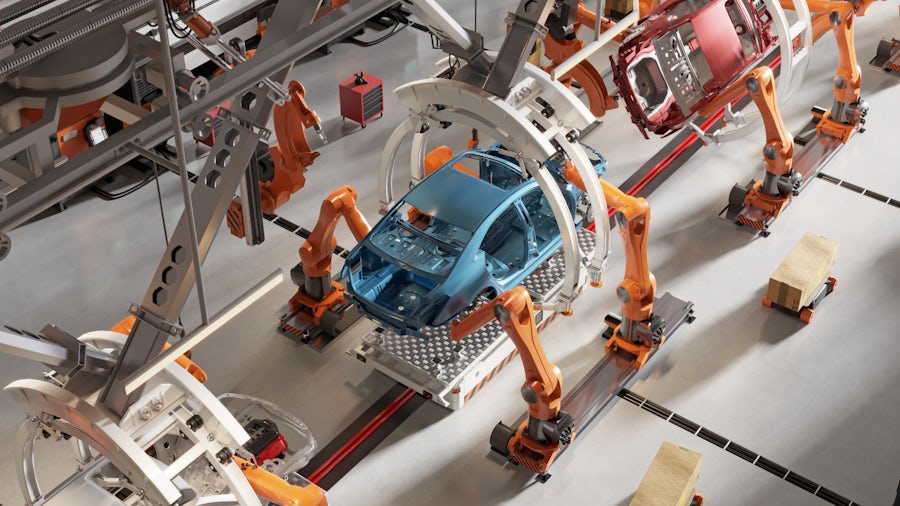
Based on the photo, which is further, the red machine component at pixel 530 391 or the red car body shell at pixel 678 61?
the red car body shell at pixel 678 61

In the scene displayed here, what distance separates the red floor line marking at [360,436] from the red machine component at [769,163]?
12.4 feet

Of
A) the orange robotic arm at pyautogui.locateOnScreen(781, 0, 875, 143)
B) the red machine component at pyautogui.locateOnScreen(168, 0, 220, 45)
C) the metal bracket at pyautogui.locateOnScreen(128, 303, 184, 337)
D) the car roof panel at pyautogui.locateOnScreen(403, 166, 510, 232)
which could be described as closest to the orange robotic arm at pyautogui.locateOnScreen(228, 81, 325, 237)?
the car roof panel at pyautogui.locateOnScreen(403, 166, 510, 232)

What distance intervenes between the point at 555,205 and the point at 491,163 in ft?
5.57

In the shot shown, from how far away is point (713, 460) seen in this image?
8.14 meters

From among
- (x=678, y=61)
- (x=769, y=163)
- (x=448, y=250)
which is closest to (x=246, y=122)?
(x=448, y=250)

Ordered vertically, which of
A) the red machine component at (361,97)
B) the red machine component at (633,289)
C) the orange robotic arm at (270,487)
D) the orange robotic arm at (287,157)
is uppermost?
the red machine component at (361,97)

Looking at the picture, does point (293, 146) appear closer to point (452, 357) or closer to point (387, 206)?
point (387, 206)

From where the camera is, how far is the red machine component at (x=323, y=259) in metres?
8.66

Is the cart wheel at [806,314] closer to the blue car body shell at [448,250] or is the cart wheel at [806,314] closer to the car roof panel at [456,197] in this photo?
the blue car body shell at [448,250]

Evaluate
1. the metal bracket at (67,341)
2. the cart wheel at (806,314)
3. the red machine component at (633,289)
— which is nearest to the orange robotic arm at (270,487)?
the metal bracket at (67,341)

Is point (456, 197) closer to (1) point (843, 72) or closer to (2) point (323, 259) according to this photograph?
(2) point (323, 259)

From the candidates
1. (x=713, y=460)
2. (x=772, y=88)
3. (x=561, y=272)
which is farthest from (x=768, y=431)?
(x=772, y=88)

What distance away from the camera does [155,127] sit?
4.97 m

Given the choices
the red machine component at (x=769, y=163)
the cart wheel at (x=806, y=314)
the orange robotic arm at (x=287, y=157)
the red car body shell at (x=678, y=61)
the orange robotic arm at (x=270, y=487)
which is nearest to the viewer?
the orange robotic arm at (x=270, y=487)
